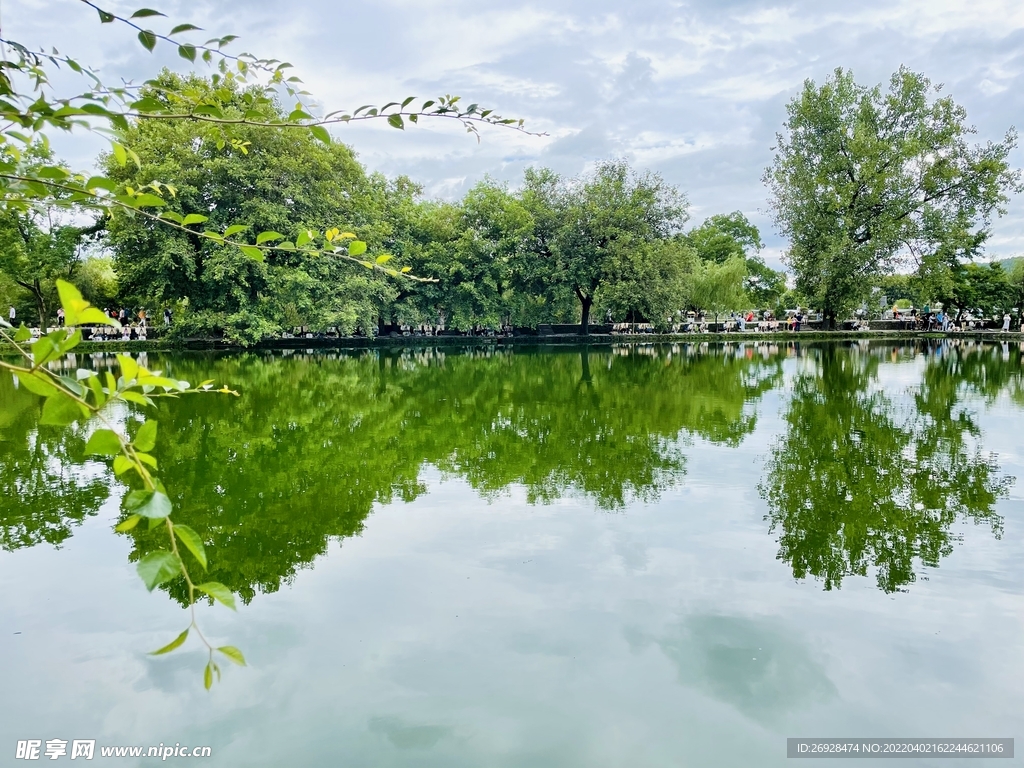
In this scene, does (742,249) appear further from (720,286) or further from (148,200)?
(148,200)

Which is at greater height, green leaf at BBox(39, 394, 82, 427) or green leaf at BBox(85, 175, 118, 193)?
green leaf at BBox(85, 175, 118, 193)

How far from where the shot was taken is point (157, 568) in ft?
3.37

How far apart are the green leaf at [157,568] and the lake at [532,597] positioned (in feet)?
6.93

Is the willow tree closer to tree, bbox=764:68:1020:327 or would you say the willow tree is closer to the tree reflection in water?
the tree reflection in water

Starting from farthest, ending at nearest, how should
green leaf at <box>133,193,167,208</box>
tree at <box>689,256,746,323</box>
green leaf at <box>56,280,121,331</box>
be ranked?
1. tree at <box>689,256,746,323</box>
2. green leaf at <box>133,193,167,208</box>
3. green leaf at <box>56,280,121,331</box>

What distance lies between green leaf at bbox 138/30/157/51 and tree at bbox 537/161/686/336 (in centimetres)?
3227

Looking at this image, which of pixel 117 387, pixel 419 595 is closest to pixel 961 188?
pixel 419 595

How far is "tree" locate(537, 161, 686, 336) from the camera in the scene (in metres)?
33.6

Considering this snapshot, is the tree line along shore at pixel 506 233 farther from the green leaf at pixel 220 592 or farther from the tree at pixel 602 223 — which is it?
the green leaf at pixel 220 592

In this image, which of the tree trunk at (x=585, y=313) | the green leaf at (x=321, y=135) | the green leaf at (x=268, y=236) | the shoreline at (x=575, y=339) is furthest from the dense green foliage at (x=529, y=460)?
the tree trunk at (x=585, y=313)

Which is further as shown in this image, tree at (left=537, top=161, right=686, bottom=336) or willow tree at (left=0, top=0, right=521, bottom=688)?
tree at (left=537, top=161, right=686, bottom=336)

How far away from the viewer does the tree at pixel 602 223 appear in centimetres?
3362

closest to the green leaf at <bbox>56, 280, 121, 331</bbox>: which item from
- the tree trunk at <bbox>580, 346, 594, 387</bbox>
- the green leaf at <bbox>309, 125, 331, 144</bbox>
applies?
the green leaf at <bbox>309, 125, 331, 144</bbox>

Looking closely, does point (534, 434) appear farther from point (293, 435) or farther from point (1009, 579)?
point (1009, 579)
